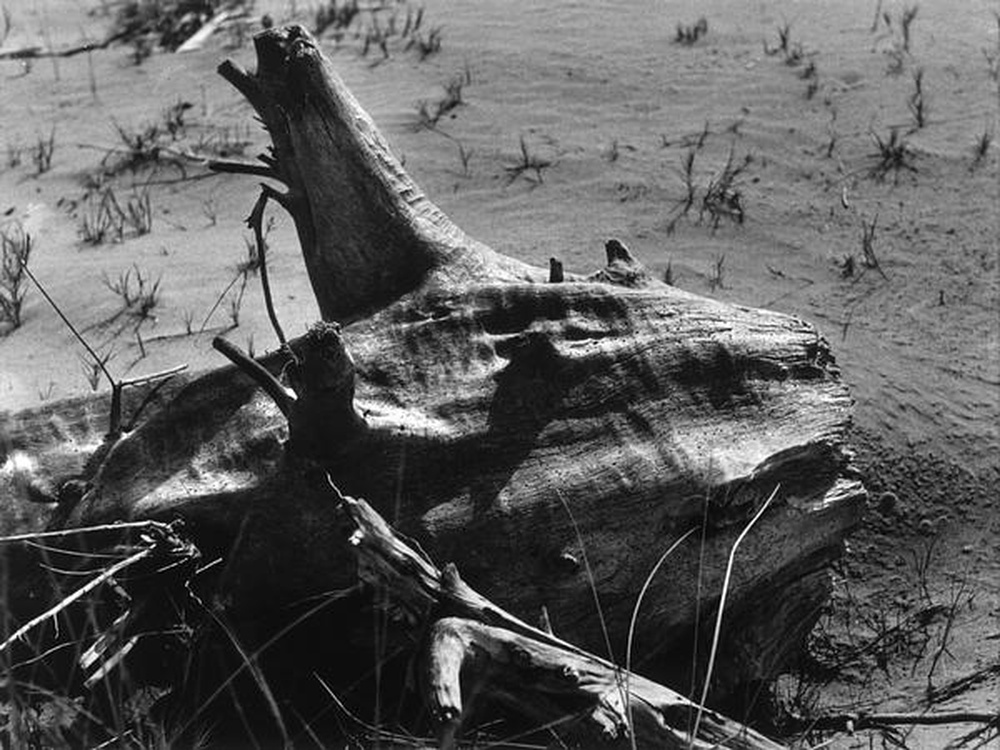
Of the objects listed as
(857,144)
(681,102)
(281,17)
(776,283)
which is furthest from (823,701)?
(281,17)

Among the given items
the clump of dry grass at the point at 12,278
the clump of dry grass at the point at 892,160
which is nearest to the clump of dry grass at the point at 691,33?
the clump of dry grass at the point at 892,160

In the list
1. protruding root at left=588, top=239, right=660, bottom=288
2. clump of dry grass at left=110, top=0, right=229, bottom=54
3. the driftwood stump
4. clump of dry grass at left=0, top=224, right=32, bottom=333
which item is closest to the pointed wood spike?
the driftwood stump

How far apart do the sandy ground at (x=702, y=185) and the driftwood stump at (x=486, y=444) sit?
725mm

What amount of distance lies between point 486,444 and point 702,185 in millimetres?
3572

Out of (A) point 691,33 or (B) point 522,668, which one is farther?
(A) point 691,33

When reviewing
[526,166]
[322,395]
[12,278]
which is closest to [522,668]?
[322,395]

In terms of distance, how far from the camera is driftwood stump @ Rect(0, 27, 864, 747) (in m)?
3.86

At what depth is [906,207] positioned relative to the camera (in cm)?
707

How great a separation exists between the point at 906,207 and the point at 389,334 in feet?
12.3

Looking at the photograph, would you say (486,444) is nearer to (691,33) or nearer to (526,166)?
(526,166)

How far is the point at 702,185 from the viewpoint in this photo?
23.6ft

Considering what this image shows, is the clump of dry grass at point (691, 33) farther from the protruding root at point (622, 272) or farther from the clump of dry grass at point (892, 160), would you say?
the protruding root at point (622, 272)

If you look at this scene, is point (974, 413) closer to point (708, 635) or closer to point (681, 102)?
point (708, 635)

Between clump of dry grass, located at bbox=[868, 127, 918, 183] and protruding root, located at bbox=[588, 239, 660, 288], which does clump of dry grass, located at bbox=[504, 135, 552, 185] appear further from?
protruding root, located at bbox=[588, 239, 660, 288]
